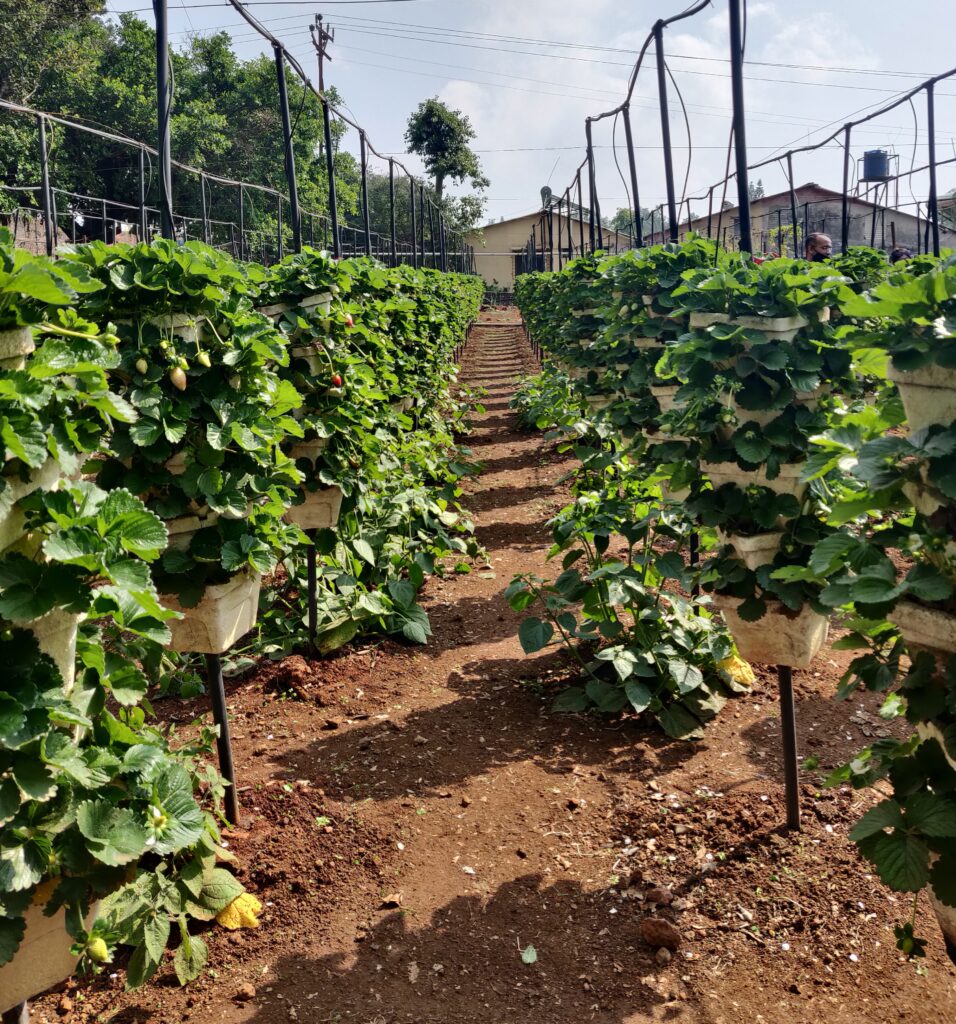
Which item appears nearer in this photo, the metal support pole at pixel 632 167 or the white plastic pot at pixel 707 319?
the white plastic pot at pixel 707 319

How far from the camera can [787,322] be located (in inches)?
98.7

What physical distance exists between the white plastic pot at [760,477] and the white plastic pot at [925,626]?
38.2 inches

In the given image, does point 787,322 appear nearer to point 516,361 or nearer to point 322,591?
point 322,591

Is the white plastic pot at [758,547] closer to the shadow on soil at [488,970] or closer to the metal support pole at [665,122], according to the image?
the shadow on soil at [488,970]

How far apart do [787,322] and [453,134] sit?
55014 mm

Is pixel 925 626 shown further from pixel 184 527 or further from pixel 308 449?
pixel 308 449

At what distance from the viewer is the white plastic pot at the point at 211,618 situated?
2.69 m

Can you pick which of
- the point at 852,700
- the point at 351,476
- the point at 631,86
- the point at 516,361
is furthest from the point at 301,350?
the point at 516,361

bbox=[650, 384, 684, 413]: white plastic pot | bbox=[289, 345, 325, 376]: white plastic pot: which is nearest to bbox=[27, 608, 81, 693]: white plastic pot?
bbox=[289, 345, 325, 376]: white plastic pot

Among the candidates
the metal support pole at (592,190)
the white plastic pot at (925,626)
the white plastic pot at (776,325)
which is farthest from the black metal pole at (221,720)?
the metal support pole at (592,190)

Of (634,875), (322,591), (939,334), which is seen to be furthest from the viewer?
(322,591)

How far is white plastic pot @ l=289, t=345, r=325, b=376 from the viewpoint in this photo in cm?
387

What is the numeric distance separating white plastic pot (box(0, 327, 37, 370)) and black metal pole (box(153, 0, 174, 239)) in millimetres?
2095

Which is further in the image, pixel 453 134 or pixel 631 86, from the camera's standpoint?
pixel 453 134
